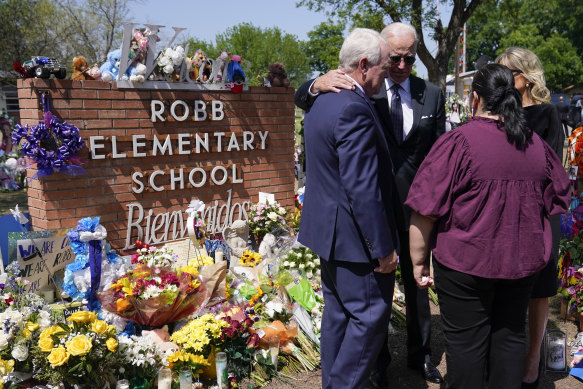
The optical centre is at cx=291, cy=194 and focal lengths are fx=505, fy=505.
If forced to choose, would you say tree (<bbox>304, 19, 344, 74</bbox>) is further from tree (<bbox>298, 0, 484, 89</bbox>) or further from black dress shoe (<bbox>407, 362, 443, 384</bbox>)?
black dress shoe (<bbox>407, 362, 443, 384</bbox>)

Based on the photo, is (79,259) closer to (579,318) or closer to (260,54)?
(579,318)

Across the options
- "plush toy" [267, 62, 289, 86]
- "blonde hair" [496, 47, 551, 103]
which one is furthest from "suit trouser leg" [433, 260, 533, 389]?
"plush toy" [267, 62, 289, 86]

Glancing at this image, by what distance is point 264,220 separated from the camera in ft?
17.3

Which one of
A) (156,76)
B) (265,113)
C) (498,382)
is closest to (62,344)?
(498,382)

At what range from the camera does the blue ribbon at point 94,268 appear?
3.60m

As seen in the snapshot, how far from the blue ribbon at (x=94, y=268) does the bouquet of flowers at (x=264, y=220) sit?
1.89 meters

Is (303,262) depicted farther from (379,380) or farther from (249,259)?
(379,380)

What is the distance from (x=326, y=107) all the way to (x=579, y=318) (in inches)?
121

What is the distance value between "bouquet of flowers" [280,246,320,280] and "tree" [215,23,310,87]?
44605 millimetres

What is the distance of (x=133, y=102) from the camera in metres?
4.48

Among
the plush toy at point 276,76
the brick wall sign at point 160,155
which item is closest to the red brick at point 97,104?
the brick wall sign at point 160,155

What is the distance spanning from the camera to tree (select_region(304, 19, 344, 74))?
3400 centimetres

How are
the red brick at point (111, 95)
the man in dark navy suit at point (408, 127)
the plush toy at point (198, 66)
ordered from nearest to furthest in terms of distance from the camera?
the man in dark navy suit at point (408, 127) → the red brick at point (111, 95) → the plush toy at point (198, 66)

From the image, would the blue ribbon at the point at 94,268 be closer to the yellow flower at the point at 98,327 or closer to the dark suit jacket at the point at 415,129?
the yellow flower at the point at 98,327
